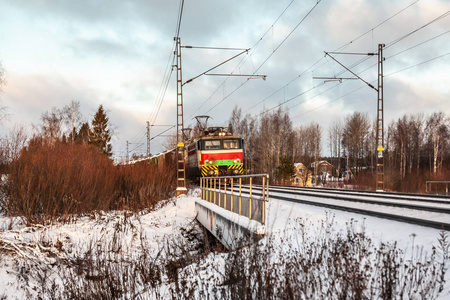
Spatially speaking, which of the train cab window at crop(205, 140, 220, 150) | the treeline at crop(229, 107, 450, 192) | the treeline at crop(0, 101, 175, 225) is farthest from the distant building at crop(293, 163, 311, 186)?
the treeline at crop(0, 101, 175, 225)

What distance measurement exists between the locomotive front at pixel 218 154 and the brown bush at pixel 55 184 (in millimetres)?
7874

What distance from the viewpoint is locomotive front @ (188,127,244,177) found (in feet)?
79.6

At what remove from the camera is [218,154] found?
2438cm

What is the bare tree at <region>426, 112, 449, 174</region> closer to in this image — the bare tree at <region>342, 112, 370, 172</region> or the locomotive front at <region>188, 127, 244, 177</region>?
the bare tree at <region>342, 112, 370, 172</region>

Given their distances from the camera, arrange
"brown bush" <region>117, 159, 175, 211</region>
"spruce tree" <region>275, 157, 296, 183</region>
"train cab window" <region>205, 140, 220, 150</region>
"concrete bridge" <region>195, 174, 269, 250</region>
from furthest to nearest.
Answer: "spruce tree" <region>275, 157, 296, 183</region>
"train cab window" <region>205, 140, 220, 150</region>
"brown bush" <region>117, 159, 175, 211</region>
"concrete bridge" <region>195, 174, 269, 250</region>

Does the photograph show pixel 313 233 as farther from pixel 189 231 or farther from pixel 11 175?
pixel 11 175

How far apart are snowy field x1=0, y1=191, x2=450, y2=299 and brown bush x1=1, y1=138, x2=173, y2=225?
57 centimetres

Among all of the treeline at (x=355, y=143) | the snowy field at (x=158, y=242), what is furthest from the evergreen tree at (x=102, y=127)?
the snowy field at (x=158, y=242)

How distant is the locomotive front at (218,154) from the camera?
24.3m

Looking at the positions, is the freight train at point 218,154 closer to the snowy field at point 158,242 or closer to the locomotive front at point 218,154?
the locomotive front at point 218,154

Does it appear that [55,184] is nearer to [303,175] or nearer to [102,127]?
[303,175]

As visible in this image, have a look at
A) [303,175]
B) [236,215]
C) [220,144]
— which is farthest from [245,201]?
[303,175]

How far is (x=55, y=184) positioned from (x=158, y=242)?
15.5 ft

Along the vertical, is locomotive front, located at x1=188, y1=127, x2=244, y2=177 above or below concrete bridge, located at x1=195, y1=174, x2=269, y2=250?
above
